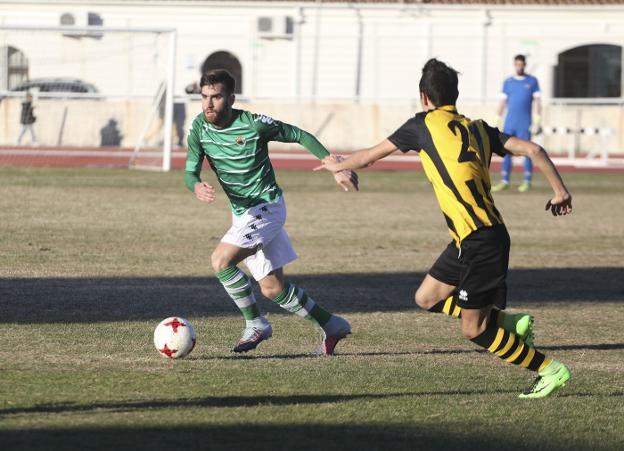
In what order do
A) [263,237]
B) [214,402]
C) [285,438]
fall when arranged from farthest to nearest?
[263,237]
[214,402]
[285,438]

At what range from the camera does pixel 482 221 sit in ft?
23.4

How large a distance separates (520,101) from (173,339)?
51.8 ft

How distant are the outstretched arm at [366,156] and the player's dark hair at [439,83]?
35cm

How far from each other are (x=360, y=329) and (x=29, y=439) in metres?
4.07

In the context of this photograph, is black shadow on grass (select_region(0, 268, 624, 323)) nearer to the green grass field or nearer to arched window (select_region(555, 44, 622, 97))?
the green grass field

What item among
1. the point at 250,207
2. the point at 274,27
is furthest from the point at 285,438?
the point at 274,27

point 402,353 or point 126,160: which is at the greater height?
point 126,160

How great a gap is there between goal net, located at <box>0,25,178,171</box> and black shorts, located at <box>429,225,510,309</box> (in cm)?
1969

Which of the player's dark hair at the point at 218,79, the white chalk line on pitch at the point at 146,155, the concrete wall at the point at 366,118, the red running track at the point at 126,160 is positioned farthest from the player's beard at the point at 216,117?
the concrete wall at the point at 366,118

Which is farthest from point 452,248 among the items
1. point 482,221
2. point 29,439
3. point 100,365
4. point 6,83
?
point 6,83

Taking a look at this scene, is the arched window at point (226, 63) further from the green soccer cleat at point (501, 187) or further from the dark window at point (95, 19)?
the green soccer cleat at point (501, 187)

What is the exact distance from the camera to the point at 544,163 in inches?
280

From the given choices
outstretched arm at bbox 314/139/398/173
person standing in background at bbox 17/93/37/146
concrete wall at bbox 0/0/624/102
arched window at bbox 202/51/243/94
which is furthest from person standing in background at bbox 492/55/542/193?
arched window at bbox 202/51/243/94

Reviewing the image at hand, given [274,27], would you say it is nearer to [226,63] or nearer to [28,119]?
[226,63]
